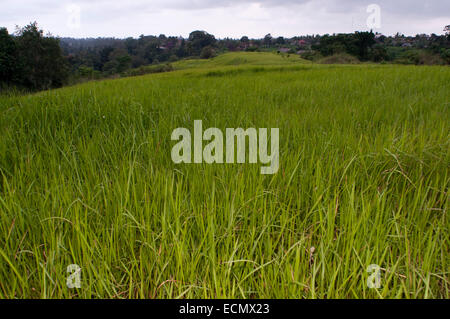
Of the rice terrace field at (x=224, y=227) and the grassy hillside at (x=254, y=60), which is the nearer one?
the rice terrace field at (x=224, y=227)

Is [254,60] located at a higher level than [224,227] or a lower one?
higher

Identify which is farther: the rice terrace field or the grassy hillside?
the grassy hillside

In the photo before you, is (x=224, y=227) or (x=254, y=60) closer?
(x=224, y=227)

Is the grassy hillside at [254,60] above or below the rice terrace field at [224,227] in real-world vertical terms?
above

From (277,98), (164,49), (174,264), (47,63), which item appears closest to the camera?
(174,264)

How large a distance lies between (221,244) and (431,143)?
5.60 feet

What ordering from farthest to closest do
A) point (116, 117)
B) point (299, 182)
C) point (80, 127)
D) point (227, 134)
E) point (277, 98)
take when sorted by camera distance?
point (277, 98), point (116, 117), point (80, 127), point (227, 134), point (299, 182)

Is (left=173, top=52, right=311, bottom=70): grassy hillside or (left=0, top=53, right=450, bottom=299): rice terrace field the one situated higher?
(left=173, top=52, right=311, bottom=70): grassy hillside

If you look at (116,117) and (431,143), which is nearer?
(431,143)
